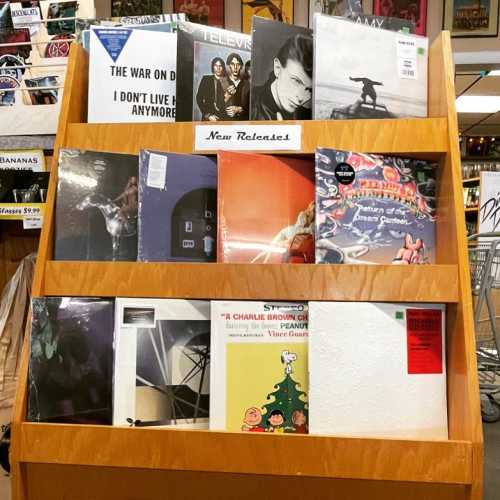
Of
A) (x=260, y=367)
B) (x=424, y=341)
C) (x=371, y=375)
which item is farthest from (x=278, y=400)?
(x=424, y=341)

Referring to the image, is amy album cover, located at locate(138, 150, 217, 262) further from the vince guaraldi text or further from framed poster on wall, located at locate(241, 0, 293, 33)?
framed poster on wall, located at locate(241, 0, 293, 33)

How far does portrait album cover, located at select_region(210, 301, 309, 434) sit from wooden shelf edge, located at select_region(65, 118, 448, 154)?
382mm

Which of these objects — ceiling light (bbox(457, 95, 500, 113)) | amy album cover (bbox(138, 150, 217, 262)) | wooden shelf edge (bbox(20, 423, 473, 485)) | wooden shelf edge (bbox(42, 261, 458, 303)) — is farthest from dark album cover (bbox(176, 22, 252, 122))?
ceiling light (bbox(457, 95, 500, 113))

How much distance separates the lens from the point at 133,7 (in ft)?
8.50

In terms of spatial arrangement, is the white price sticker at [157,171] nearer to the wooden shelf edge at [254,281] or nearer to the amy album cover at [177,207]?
the amy album cover at [177,207]

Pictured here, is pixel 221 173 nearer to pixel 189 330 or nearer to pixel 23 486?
pixel 189 330

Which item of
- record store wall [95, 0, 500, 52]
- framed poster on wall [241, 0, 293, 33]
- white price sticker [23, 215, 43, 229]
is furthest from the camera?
record store wall [95, 0, 500, 52]

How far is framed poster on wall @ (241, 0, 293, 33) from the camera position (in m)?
2.43

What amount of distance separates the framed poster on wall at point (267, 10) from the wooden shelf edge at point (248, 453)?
2.01m

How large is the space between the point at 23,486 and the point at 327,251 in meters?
0.82

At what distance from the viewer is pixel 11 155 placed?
5.56 ft

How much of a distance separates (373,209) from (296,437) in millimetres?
524

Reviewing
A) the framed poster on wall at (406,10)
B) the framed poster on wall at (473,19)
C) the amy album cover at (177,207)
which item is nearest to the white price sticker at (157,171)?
the amy album cover at (177,207)

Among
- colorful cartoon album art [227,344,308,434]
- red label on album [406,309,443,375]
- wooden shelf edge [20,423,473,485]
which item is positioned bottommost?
wooden shelf edge [20,423,473,485]
